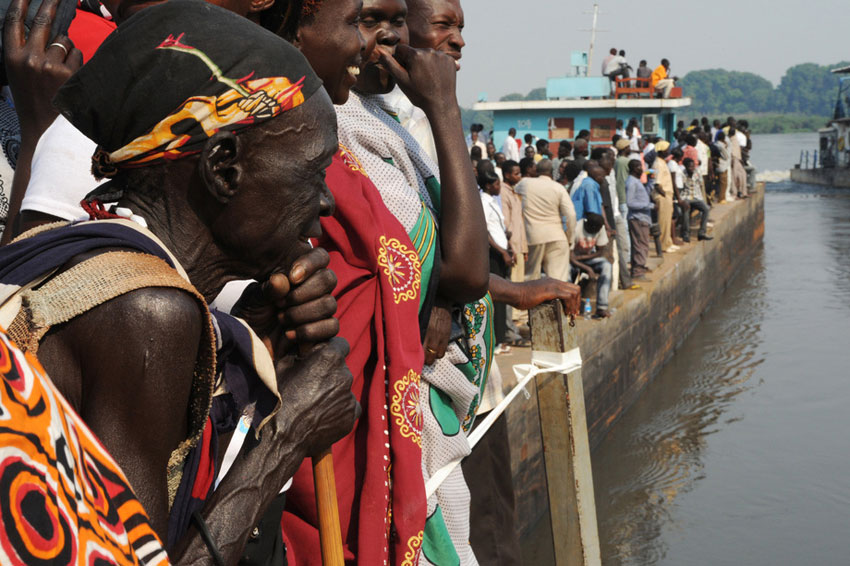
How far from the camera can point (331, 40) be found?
199 cm

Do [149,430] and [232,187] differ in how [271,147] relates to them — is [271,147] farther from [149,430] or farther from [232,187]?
[149,430]

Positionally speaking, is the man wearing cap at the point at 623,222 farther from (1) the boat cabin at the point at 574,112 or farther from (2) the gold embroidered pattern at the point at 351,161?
(1) the boat cabin at the point at 574,112

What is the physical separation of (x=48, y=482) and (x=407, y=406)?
119cm

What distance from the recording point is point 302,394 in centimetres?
150

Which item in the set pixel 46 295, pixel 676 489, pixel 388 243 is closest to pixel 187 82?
pixel 46 295

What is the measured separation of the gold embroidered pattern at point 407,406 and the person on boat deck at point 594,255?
7.88 m

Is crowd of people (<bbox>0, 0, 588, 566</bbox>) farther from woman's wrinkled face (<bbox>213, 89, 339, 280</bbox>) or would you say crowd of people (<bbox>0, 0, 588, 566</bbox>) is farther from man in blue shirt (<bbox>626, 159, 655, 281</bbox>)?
man in blue shirt (<bbox>626, 159, 655, 281</bbox>)

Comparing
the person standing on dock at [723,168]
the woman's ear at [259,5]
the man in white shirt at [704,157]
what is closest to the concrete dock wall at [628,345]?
the man in white shirt at [704,157]

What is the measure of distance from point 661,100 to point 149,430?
23.8m

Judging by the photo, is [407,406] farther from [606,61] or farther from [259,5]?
[606,61]

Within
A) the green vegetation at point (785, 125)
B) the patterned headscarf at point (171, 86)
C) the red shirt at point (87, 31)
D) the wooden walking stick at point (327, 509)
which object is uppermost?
the red shirt at point (87, 31)

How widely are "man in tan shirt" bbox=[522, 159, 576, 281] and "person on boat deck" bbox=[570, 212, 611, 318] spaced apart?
0.44 metres

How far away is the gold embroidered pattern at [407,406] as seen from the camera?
6.36 feet

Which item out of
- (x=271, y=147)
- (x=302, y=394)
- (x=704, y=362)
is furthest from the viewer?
(x=704, y=362)
